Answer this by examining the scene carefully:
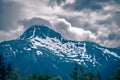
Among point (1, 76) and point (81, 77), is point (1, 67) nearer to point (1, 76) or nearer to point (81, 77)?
point (1, 76)

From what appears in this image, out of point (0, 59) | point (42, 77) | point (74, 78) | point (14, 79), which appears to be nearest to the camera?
point (0, 59)

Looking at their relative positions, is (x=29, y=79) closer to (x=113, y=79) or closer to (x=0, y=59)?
(x=113, y=79)

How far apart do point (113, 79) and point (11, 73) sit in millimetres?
36708

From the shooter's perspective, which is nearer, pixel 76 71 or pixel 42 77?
pixel 76 71

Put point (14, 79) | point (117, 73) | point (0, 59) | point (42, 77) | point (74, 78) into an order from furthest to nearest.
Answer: point (42, 77) < point (74, 78) < point (117, 73) < point (14, 79) < point (0, 59)

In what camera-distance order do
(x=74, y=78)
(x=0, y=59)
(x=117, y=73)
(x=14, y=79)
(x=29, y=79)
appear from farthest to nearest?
(x=29, y=79) < (x=74, y=78) < (x=117, y=73) < (x=14, y=79) < (x=0, y=59)

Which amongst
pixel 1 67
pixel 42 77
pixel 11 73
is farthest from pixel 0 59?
pixel 42 77

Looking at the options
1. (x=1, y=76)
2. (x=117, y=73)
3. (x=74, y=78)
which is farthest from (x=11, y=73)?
(x=117, y=73)

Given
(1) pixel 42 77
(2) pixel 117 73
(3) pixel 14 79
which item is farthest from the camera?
(1) pixel 42 77

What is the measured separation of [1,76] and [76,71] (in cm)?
4297

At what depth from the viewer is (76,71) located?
130m

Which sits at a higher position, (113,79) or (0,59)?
(0,59)

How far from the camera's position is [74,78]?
12938 centimetres

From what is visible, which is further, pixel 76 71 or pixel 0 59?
pixel 76 71
